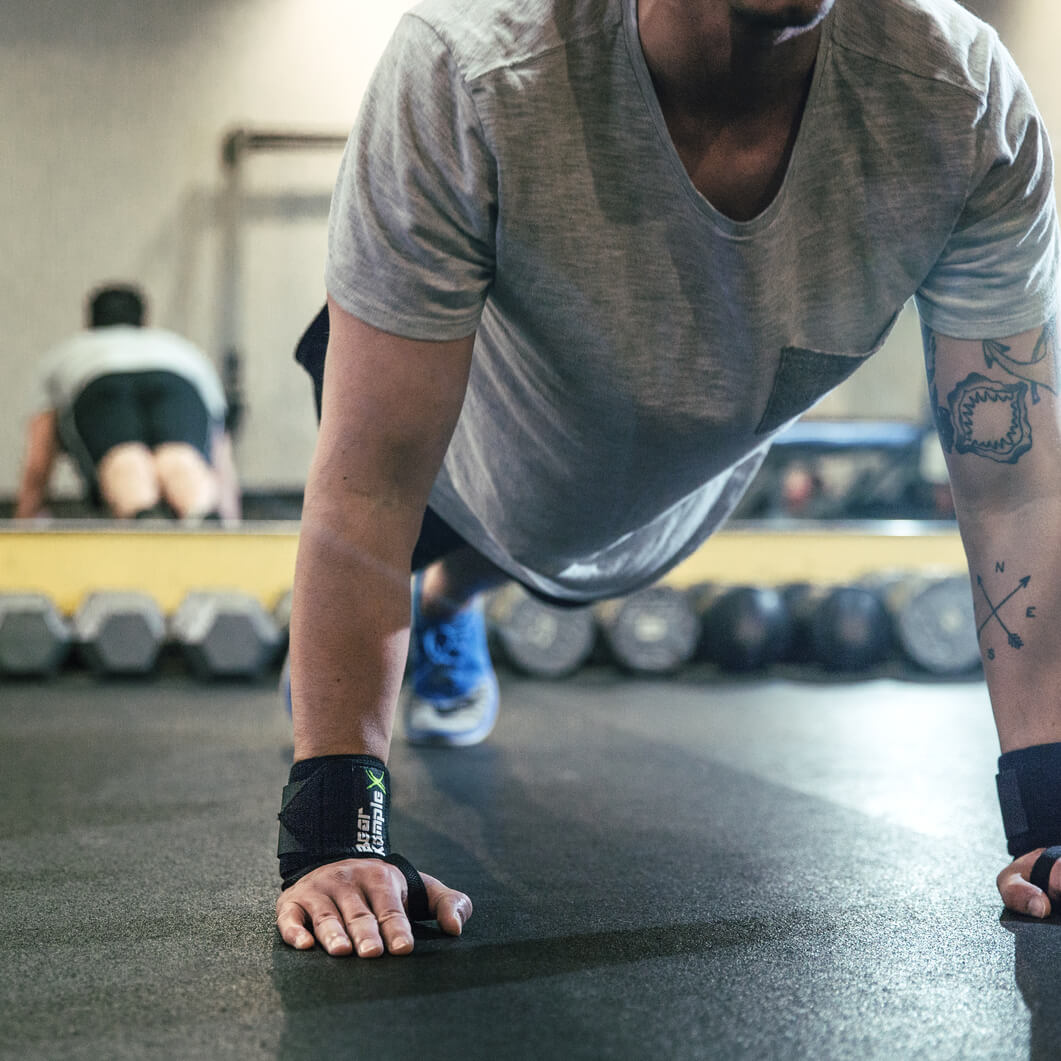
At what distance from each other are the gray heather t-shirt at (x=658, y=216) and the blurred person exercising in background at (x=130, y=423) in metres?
2.14

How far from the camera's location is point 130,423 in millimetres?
2967

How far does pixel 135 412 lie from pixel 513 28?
2.38 metres

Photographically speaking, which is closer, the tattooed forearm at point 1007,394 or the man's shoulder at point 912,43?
the man's shoulder at point 912,43

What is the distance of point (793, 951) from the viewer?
85 centimetres

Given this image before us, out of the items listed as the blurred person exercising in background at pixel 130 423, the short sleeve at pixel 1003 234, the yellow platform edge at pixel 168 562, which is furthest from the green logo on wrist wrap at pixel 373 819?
the blurred person exercising in background at pixel 130 423

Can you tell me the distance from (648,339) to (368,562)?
0.30 meters

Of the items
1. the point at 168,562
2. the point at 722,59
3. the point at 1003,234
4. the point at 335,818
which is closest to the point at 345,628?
the point at 335,818

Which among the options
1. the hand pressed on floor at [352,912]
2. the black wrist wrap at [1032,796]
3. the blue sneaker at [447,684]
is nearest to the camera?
the hand pressed on floor at [352,912]

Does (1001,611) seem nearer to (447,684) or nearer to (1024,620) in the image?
(1024,620)

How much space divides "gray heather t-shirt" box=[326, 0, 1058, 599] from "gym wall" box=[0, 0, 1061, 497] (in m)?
2.94

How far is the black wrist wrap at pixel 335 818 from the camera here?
0.88 m

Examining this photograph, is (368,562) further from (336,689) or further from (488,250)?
(488,250)

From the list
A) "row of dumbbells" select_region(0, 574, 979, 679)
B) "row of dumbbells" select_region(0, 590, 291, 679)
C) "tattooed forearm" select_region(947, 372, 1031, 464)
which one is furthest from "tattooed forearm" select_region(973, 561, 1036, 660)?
"row of dumbbells" select_region(0, 590, 291, 679)

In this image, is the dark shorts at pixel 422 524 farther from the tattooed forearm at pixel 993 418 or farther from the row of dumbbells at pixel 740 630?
the row of dumbbells at pixel 740 630
